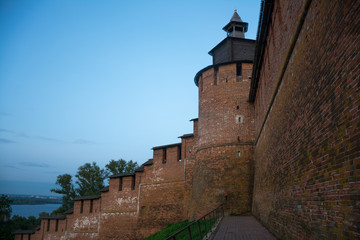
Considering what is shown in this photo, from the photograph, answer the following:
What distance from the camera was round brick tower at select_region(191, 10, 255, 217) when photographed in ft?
45.3

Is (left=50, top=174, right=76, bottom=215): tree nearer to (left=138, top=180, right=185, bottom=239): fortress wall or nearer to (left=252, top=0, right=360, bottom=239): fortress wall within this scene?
(left=138, top=180, right=185, bottom=239): fortress wall

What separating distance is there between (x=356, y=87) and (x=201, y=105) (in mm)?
13523

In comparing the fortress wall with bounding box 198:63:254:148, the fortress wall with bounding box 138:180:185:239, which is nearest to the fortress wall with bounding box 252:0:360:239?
the fortress wall with bounding box 198:63:254:148

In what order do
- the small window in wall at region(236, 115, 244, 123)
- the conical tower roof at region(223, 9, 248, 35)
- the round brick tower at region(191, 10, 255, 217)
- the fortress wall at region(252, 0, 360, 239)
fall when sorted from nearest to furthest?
the fortress wall at region(252, 0, 360, 239) → the round brick tower at region(191, 10, 255, 217) → the small window in wall at region(236, 115, 244, 123) → the conical tower roof at region(223, 9, 248, 35)

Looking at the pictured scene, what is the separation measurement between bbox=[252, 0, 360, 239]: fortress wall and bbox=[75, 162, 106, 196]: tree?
35.5 meters

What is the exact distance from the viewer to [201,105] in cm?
1636

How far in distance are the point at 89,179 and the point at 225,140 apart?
29.3m

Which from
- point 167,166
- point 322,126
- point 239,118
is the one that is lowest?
point 167,166

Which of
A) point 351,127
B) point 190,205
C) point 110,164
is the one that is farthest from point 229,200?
Answer: point 110,164

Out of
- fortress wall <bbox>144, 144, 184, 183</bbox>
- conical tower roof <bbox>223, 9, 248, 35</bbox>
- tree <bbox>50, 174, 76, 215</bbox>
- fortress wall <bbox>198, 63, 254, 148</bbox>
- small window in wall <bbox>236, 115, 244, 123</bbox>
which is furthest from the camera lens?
tree <bbox>50, 174, 76, 215</bbox>

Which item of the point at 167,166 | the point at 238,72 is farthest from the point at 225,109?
the point at 167,166

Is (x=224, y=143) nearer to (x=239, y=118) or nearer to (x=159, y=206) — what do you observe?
(x=239, y=118)

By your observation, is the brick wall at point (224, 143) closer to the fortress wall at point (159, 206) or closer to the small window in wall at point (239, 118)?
the small window in wall at point (239, 118)

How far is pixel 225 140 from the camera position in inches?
578
